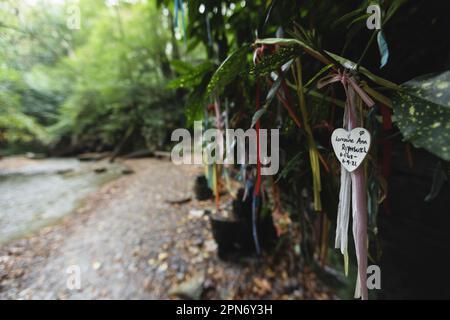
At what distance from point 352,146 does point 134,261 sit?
60.6 inches

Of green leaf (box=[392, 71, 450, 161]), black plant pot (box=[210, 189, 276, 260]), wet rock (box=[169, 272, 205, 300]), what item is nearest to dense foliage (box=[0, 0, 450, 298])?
green leaf (box=[392, 71, 450, 161])

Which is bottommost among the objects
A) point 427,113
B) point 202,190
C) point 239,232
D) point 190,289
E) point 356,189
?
point 190,289

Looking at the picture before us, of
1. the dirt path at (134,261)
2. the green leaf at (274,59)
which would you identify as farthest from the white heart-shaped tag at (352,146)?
the dirt path at (134,261)

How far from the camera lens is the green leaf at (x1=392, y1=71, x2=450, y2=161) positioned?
0.26 metres

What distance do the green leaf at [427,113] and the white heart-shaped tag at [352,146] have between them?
5 cm

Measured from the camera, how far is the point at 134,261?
1.42 m

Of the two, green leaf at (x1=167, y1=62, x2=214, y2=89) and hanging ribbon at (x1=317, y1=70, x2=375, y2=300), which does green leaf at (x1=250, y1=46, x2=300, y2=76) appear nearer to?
hanging ribbon at (x1=317, y1=70, x2=375, y2=300)

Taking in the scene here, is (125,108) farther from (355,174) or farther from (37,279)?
(355,174)

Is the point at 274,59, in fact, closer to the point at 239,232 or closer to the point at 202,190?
the point at 239,232

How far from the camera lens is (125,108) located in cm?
517

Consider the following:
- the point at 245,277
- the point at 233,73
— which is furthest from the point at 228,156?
the point at 245,277

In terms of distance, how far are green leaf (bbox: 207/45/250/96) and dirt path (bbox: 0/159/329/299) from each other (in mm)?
1143

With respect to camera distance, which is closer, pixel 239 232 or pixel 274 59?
pixel 274 59

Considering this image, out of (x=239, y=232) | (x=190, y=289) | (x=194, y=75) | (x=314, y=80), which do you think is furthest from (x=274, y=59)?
(x=190, y=289)
